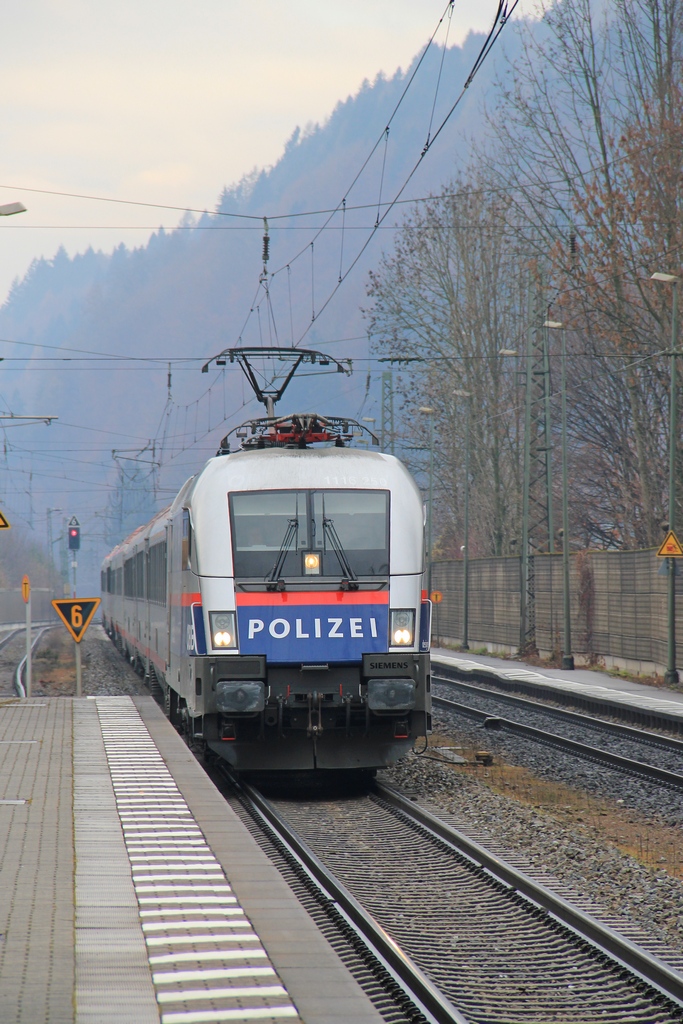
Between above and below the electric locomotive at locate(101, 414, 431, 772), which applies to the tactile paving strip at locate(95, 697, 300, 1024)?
below

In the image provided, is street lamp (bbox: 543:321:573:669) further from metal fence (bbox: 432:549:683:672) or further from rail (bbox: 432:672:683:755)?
rail (bbox: 432:672:683:755)

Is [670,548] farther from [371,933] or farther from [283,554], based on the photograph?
[371,933]

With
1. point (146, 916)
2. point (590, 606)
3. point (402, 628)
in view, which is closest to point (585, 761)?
point (402, 628)

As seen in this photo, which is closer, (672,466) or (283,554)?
(283,554)

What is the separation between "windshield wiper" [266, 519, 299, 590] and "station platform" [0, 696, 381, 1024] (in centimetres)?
188

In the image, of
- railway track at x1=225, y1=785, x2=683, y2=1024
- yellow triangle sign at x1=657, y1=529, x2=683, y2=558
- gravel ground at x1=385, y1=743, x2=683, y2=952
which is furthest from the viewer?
yellow triangle sign at x1=657, y1=529, x2=683, y2=558

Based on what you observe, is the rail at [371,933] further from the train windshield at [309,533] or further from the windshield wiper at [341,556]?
the train windshield at [309,533]

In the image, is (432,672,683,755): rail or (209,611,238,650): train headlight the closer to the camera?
(209,611,238,650): train headlight

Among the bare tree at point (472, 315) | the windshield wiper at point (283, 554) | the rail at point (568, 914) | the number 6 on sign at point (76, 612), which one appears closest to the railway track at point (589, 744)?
the rail at point (568, 914)

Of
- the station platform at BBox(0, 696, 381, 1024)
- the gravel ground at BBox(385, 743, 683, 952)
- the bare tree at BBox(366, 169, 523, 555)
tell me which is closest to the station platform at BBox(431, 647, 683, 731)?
the gravel ground at BBox(385, 743, 683, 952)

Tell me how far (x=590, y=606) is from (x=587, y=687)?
6636 millimetres

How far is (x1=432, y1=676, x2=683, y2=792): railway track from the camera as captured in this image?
583 inches

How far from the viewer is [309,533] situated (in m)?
12.5

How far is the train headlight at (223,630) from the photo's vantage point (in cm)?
1199
